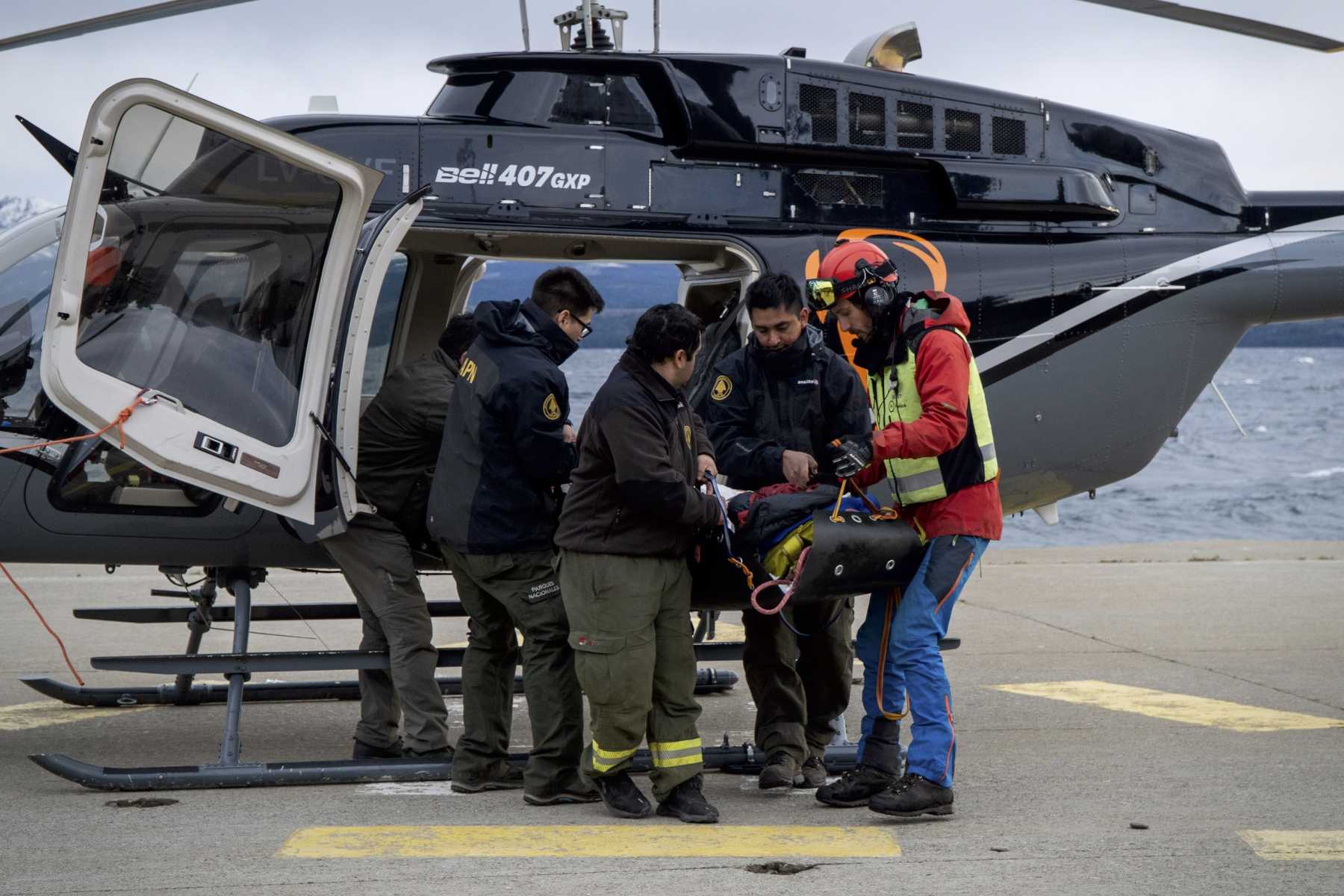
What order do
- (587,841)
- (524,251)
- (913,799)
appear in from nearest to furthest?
(587,841), (913,799), (524,251)

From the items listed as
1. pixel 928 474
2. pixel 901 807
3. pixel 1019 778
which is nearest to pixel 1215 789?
pixel 1019 778

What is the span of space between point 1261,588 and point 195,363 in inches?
383

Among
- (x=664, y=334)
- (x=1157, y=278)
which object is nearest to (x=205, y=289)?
(x=664, y=334)

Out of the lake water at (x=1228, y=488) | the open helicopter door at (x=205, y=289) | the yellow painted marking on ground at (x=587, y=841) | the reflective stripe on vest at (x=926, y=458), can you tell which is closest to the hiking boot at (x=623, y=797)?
the yellow painted marking on ground at (x=587, y=841)

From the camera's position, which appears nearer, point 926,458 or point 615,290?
point 926,458

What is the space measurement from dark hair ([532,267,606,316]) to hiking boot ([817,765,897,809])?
198 cm

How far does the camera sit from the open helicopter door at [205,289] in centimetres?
475

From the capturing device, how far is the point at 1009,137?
698 centimetres

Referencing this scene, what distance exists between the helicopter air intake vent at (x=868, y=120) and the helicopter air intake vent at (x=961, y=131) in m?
0.34

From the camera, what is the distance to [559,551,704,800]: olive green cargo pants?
4781mm

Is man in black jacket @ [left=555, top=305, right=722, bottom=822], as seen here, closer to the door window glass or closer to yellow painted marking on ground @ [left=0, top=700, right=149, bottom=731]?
the door window glass

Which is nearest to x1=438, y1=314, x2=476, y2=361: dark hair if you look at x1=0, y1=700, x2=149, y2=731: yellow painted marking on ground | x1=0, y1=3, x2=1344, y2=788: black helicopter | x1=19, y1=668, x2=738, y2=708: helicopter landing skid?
x1=0, y1=3, x2=1344, y2=788: black helicopter

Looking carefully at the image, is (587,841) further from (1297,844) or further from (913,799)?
(1297,844)

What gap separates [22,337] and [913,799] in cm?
385
